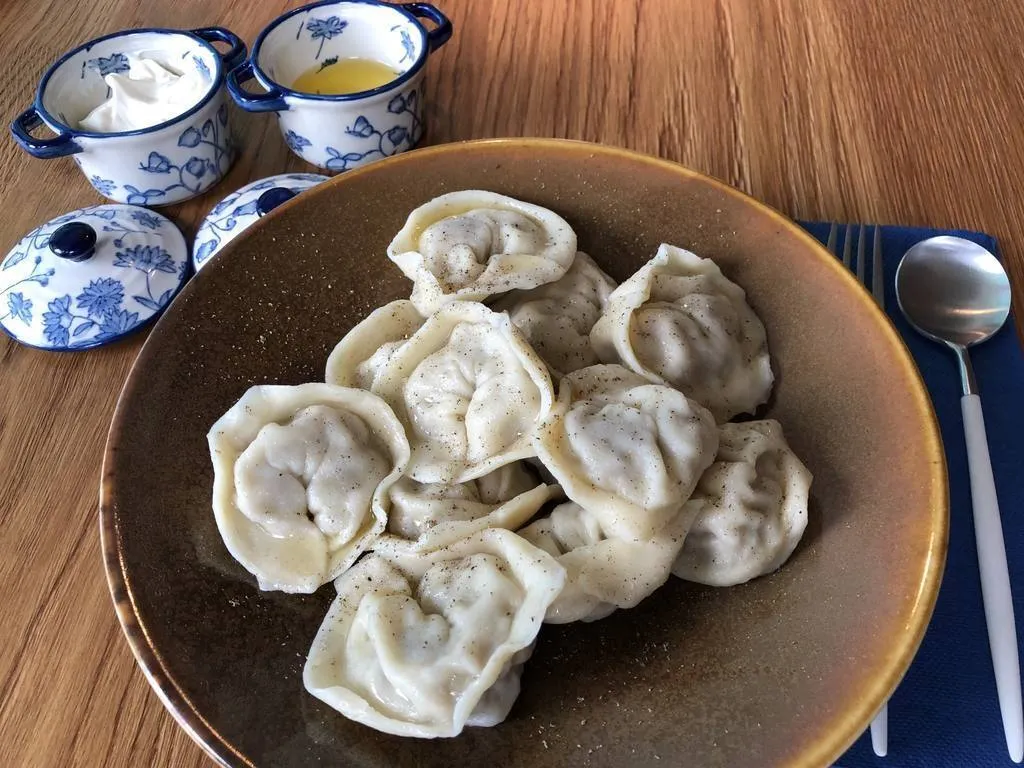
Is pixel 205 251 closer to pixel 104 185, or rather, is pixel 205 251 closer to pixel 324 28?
pixel 104 185

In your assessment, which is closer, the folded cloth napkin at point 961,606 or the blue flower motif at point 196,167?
the folded cloth napkin at point 961,606

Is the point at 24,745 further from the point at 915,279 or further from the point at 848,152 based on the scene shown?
the point at 848,152

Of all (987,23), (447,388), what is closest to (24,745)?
(447,388)

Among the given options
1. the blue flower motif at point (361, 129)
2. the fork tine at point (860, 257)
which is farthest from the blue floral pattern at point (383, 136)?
Result: the fork tine at point (860, 257)

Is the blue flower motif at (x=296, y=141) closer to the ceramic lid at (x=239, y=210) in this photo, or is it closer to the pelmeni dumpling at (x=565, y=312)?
the ceramic lid at (x=239, y=210)

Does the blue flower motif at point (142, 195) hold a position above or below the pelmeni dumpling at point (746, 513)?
above

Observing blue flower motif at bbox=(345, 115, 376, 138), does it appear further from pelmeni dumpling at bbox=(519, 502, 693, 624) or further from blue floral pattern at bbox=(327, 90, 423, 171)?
pelmeni dumpling at bbox=(519, 502, 693, 624)

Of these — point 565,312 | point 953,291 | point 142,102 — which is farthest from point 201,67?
point 953,291
